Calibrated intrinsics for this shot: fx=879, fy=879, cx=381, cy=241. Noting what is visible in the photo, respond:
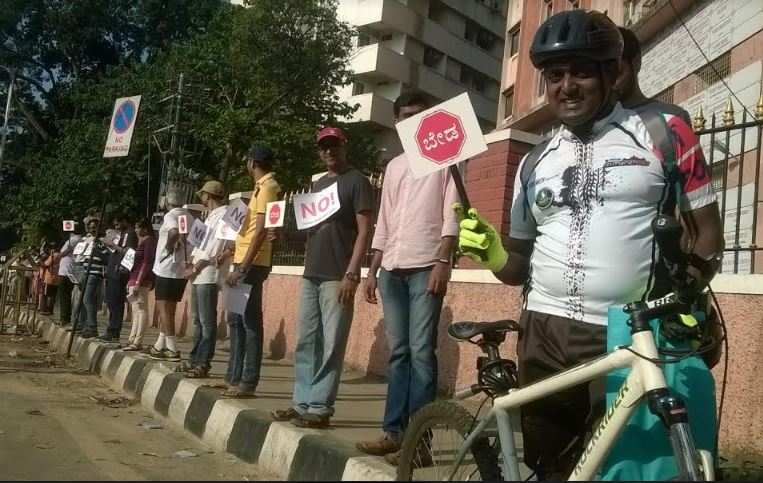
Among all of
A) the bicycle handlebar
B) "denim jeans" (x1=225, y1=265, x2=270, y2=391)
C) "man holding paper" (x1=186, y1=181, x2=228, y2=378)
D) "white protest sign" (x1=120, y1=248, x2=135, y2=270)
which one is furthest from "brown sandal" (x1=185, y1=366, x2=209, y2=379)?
the bicycle handlebar

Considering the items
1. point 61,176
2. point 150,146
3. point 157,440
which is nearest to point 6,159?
point 61,176

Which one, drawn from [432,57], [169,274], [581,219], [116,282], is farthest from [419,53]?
[581,219]

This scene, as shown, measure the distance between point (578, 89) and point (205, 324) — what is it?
4949 mm

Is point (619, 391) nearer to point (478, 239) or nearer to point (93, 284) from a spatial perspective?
point (478, 239)

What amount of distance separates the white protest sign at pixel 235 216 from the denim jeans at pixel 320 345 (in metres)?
1.60

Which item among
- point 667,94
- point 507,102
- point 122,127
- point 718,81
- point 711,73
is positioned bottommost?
point 122,127

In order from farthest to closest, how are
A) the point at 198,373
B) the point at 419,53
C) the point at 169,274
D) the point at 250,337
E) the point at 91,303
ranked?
the point at 419,53 < the point at 91,303 < the point at 169,274 < the point at 198,373 < the point at 250,337

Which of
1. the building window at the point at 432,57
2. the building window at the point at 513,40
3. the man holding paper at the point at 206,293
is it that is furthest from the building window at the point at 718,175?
the building window at the point at 432,57

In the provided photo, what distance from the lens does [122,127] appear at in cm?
1019

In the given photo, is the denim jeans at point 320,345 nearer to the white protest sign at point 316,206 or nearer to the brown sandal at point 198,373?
the white protest sign at point 316,206

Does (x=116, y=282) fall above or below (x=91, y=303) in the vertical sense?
above

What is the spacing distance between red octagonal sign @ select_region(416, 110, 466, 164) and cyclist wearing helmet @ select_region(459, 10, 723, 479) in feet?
1.86

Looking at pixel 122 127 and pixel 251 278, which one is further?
pixel 122 127

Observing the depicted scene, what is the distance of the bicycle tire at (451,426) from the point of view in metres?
2.81
